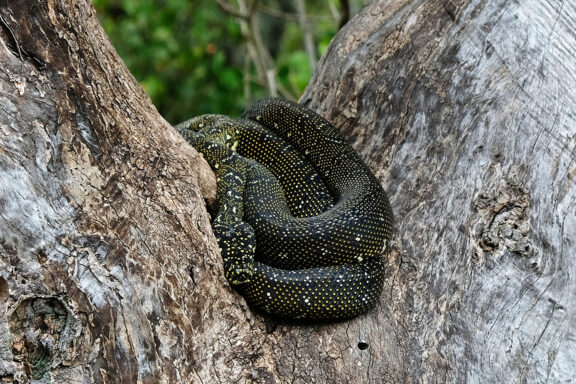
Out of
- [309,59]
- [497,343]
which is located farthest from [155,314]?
[309,59]

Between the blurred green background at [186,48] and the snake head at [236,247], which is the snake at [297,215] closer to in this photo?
the snake head at [236,247]

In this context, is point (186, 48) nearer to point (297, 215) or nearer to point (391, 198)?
point (297, 215)

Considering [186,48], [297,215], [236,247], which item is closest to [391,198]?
A: [297,215]

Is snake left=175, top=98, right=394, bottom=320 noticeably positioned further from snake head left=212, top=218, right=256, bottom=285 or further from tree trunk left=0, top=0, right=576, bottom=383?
tree trunk left=0, top=0, right=576, bottom=383

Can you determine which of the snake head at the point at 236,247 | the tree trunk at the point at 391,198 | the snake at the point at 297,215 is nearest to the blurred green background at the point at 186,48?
the snake at the point at 297,215

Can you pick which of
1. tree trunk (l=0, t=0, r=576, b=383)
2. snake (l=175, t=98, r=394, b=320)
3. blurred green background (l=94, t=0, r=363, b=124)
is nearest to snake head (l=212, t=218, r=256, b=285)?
snake (l=175, t=98, r=394, b=320)

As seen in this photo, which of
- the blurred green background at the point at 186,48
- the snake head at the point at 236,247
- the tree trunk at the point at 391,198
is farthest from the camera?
the blurred green background at the point at 186,48
